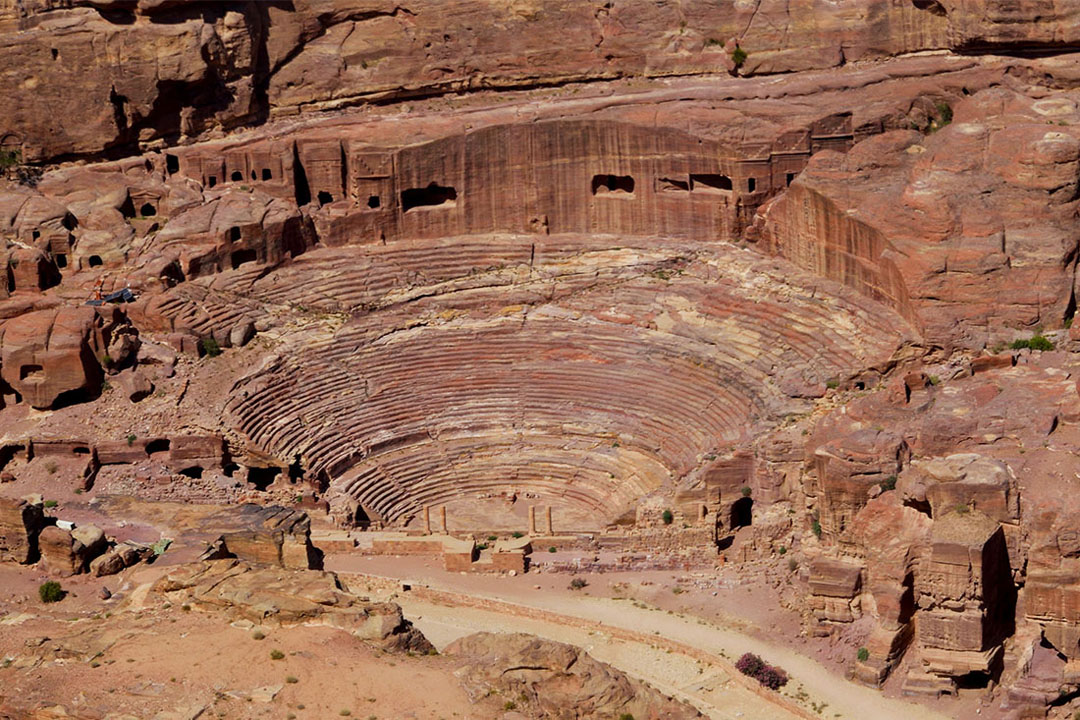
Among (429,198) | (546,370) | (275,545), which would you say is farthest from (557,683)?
(429,198)

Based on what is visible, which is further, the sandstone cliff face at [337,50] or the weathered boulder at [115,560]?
the sandstone cliff face at [337,50]

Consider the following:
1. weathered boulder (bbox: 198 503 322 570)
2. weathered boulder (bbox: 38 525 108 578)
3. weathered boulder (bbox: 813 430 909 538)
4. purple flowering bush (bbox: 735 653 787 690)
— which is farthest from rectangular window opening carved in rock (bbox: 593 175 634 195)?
weathered boulder (bbox: 38 525 108 578)

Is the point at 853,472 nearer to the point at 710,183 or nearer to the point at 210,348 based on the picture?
the point at 710,183

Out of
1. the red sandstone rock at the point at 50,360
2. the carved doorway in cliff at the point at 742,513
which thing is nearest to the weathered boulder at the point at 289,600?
the carved doorway in cliff at the point at 742,513

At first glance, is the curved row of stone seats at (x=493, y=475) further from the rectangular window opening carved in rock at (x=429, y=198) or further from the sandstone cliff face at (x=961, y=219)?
the rectangular window opening carved in rock at (x=429, y=198)

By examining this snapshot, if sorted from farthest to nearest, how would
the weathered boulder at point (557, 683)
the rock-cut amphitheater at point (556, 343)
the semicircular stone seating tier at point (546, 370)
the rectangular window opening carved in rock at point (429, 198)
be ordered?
the rectangular window opening carved in rock at point (429, 198)
the semicircular stone seating tier at point (546, 370)
the rock-cut amphitheater at point (556, 343)
the weathered boulder at point (557, 683)

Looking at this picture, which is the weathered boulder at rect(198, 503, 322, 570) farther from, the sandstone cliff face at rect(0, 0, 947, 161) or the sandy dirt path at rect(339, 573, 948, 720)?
the sandstone cliff face at rect(0, 0, 947, 161)

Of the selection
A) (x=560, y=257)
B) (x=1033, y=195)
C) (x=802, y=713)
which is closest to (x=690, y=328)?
(x=560, y=257)
